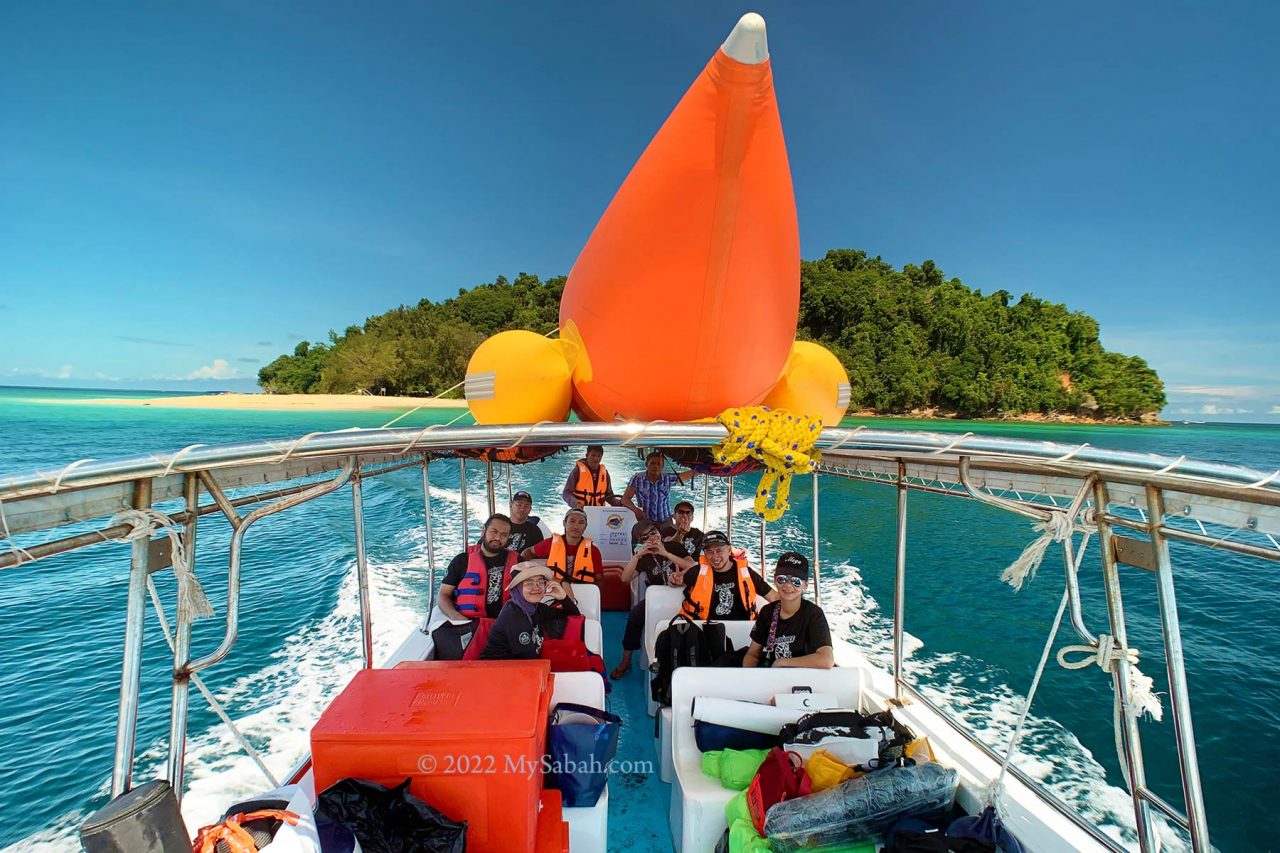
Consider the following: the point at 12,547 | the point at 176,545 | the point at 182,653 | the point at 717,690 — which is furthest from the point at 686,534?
the point at 12,547

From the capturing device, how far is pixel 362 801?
190 cm

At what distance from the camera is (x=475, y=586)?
4.20 meters

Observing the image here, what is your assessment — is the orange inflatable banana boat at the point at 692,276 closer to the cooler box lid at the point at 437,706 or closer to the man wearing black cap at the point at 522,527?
the cooler box lid at the point at 437,706

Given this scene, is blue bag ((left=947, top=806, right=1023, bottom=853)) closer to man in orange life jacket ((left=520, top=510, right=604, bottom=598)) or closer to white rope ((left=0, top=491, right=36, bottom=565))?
white rope ((left=0, top=491, right=36, bottom=565))

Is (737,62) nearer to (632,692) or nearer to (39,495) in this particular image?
(39,495)

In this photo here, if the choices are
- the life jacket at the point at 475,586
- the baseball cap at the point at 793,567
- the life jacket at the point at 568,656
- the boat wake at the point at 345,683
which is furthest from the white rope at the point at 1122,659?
the boat wake at the point at 345,683

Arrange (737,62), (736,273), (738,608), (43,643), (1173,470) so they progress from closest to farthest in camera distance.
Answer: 1. (1173,470)
2. (737,62)
3. (736,273)
4. (738,608)
5. (43,643)

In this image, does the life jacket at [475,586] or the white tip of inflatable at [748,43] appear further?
the life jacket at [475,586]

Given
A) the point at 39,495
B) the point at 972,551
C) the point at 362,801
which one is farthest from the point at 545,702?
the point at 972,551

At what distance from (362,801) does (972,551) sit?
1245cm

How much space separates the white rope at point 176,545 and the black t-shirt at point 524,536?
3.07m

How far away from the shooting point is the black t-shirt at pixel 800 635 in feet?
11.1

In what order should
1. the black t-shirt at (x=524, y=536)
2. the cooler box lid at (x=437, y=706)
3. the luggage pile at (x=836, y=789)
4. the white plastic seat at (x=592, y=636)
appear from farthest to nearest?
1. the black t-shirt at (x=524, y=536)
2. the white plastic seat at (x=592, y=636)
3. the luggage pile at (x=836, y=789)
4. the cooler box lid at (x=437, y=706)

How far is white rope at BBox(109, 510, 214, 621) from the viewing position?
5.61 ft
